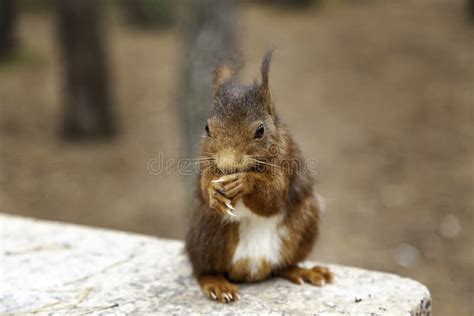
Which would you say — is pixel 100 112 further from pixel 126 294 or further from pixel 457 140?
pixel 126 294

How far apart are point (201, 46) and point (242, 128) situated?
3.37m

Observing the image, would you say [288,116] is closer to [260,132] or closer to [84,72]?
[84,72]

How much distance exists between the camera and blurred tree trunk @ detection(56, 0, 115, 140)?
25.8ft

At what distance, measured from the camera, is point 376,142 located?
313 inches

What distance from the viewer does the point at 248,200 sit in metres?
2.28

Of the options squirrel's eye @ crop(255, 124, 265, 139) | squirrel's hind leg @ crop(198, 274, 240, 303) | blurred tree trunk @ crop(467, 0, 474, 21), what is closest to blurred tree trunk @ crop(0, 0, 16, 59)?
blurred tree trunk @ crop(467, 0, 474, 21)

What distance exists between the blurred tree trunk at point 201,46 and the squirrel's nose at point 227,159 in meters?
3.20

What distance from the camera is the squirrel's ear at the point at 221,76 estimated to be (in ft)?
7.91

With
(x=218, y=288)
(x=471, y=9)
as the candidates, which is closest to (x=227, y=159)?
(x=218, y=288)

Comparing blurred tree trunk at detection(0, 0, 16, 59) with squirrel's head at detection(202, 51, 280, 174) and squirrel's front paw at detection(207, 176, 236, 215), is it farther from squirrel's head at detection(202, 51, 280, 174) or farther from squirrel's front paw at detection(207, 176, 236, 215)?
squirrel's front paw at detection(207, 176, 236, 215)

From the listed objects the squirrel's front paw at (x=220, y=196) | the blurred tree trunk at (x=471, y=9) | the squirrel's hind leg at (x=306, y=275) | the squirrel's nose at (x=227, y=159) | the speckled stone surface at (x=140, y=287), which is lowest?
A: the speckled stone surface at (x=140, y=287)

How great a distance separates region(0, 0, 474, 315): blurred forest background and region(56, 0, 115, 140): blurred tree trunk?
0.05 feet

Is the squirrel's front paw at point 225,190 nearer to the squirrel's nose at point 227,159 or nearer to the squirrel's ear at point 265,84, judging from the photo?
the squirrel's nose at point 227,159

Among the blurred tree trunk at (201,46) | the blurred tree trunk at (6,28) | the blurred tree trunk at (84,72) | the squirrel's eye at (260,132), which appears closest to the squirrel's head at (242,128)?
the squirrel's eye at (260,132)
